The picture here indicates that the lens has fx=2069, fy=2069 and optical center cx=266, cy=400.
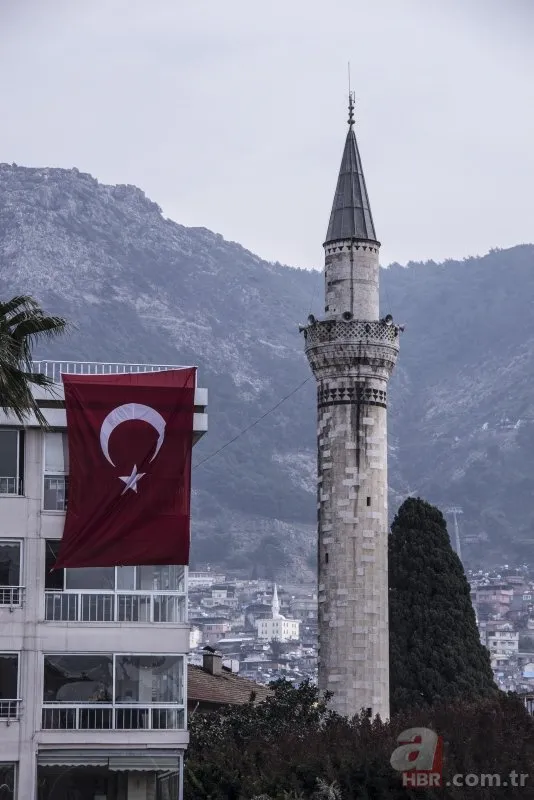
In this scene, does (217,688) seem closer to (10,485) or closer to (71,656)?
(71,656)

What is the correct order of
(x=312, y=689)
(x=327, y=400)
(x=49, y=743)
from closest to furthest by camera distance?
(x=49, y=743), (x=312, y=689), (x=327, y=400)

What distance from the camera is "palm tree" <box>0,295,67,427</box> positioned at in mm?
39250

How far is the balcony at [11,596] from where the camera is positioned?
47531 millimetres

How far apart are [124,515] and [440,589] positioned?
3513 cm

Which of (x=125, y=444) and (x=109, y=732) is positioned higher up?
Answer: (x=125, y=444)

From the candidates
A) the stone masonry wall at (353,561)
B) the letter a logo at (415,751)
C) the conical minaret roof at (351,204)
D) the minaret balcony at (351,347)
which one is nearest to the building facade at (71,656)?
the letter a logo at (415,751)

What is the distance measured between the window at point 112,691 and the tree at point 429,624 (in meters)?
28.4

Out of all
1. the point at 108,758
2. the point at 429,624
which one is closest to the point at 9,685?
the point at 108,758

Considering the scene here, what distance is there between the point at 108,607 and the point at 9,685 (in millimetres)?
2899

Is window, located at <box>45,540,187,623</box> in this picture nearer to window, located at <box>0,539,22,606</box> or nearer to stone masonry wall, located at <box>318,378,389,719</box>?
window, located at <box>0,539,22,606</box>

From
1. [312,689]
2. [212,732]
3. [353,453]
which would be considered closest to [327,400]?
[353,453]

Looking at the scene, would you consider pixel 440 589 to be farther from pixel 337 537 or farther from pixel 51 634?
pixel 51 634

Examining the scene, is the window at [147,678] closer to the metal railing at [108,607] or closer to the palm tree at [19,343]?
the metal railing at [108,607]

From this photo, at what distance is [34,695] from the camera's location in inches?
1853
